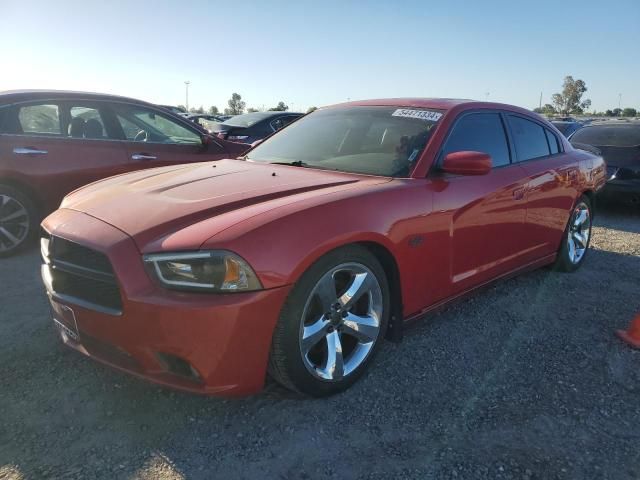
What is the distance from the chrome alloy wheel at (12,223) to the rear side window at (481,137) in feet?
13.0

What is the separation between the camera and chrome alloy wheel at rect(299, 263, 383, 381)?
2617mm

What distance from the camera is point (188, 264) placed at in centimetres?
229

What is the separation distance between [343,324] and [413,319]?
588 mm

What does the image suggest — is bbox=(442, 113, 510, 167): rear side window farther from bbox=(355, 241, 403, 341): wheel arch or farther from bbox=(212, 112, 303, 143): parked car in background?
bbox=(212, 112, 303, 143): parked car in background

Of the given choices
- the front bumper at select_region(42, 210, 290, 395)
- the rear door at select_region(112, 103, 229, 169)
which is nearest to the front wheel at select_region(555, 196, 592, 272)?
the front bumper at select_region(42, 210, 290, 395)

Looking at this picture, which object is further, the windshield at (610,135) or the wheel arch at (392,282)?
the windshield at (610,135)

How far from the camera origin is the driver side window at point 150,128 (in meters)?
5.70

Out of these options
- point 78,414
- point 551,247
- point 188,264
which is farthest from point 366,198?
point 551,247

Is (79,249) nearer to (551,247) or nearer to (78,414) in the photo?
(78,414)

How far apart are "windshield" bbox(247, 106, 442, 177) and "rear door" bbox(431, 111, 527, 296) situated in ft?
0.70

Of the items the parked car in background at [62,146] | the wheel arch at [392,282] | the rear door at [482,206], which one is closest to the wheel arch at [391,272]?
the wheel arch at [392,282]

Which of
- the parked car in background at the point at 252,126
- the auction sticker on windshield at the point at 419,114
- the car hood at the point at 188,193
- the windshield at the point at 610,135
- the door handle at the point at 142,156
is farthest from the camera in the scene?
the parked car in background at the point at 252,126

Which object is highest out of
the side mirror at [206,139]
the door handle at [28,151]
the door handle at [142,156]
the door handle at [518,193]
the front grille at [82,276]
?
the side mirror at [206,139]

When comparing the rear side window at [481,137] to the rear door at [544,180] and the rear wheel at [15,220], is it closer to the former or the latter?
the rear door at [544,180]
